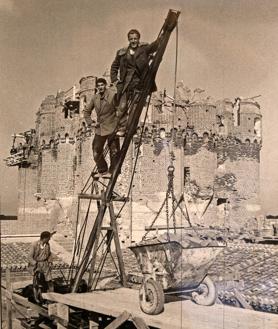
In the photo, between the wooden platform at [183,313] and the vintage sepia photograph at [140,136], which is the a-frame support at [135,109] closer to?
the vintage sepia photograph at [140,136]

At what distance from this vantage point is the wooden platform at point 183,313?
1412 mm

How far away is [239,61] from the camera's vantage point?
1.57m

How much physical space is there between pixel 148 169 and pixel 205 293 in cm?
155

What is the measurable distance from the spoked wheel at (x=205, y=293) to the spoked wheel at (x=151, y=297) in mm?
167

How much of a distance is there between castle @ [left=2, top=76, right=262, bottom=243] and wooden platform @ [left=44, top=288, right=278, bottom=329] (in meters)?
0.90

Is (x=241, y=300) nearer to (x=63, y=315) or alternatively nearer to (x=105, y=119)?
(x=63, y=315)

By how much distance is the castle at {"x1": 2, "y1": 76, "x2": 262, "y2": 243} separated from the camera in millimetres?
2742

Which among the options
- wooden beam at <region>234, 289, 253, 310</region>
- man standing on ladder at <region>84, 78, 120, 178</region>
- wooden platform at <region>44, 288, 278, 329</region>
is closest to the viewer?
wooden platform at <region>44, 288, 278, 329</region>

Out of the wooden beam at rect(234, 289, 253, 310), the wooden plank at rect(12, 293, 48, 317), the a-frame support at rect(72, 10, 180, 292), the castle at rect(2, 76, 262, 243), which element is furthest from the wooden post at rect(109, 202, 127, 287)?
the castle at rect(2, 76, 262, 243)

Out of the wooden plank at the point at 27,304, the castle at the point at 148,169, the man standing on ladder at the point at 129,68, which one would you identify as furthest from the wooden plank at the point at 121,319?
the castle at the point at 148,169

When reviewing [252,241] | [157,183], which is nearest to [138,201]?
[157,183]

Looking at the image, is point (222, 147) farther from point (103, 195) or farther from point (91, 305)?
point (91, 305)

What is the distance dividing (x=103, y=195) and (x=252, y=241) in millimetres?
1410

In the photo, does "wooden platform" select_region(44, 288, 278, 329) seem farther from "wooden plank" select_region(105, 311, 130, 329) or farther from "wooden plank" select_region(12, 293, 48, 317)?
"wooden plank" select_region(12, 293, 48, 317)
